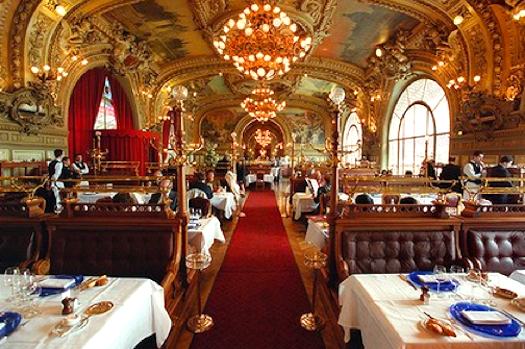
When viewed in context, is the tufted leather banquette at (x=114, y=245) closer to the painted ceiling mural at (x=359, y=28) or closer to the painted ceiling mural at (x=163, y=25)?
the painted ceiling mural at (x=163, y=25)

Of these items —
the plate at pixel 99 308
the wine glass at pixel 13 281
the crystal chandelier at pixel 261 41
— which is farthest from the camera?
the crystal chandelier at pixel 261 41

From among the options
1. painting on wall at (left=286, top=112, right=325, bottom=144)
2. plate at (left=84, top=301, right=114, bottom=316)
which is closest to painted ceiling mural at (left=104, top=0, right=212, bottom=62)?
plate at (left=84, top=301, right=114, bottom=316)

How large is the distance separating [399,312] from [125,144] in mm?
10695

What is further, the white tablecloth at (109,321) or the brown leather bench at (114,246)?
the brown leather bench at (114,246)

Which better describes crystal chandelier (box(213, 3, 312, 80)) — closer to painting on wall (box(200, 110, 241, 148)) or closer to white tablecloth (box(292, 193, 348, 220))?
white tablecloth (box(292, 193, 348, 220))

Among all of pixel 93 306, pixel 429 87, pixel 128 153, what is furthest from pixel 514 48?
pixel 128 153

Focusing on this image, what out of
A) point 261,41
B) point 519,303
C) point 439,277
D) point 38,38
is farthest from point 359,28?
point 519,303

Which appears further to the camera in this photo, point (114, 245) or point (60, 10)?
point (60, 10)

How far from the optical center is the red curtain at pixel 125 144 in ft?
33.5

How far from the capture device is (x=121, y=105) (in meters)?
11.3

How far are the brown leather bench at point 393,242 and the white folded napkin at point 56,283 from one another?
227 centimetres

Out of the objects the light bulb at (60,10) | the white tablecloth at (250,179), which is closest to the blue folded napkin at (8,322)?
the light bulb at (60,10)

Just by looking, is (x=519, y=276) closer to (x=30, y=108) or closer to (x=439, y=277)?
(x=439, y=277)

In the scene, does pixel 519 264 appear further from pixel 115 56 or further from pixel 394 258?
pixel 115 56
